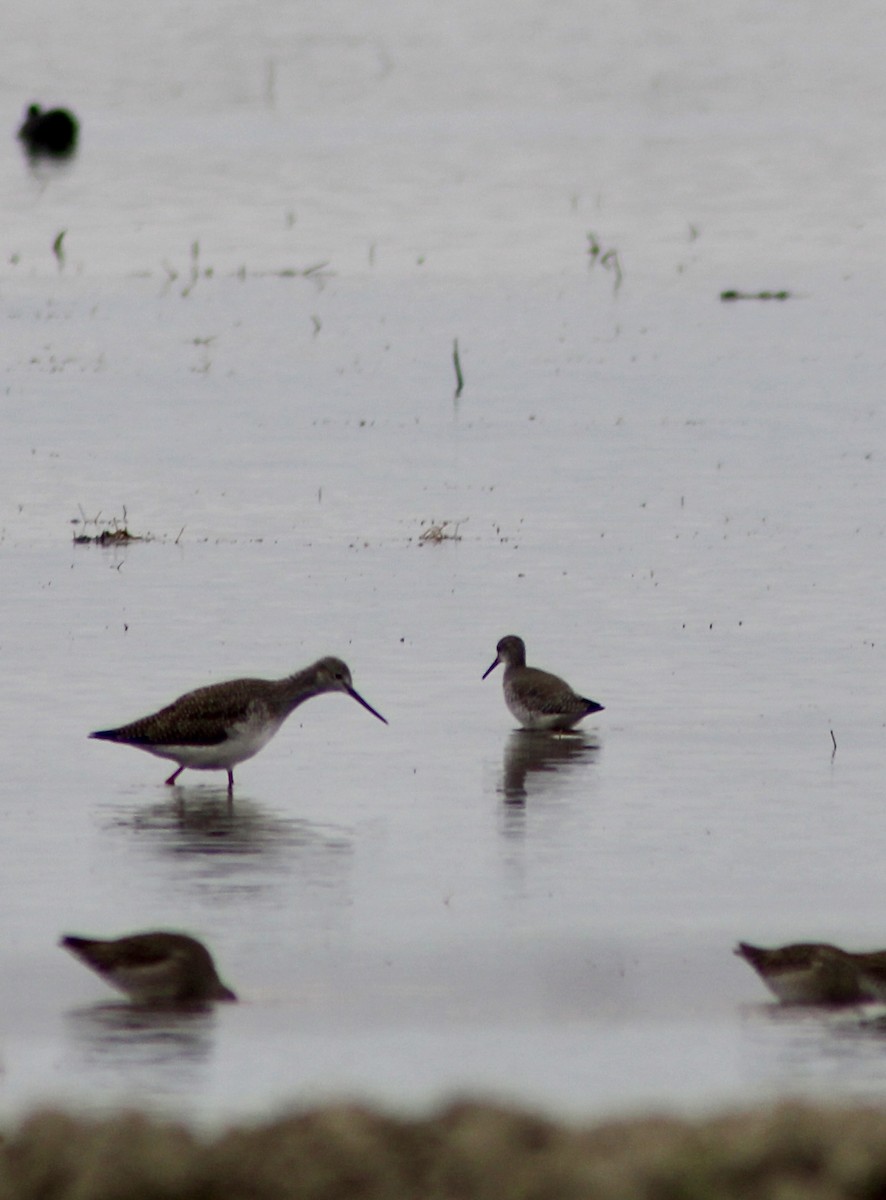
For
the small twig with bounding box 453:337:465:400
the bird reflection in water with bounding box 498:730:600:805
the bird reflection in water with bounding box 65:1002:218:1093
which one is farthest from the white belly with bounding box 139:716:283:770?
the small twig with bounding box 453:337:465:400

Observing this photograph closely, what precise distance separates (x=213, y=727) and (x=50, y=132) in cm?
3706

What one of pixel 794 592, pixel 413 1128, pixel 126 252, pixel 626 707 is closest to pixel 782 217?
pixel 126 252

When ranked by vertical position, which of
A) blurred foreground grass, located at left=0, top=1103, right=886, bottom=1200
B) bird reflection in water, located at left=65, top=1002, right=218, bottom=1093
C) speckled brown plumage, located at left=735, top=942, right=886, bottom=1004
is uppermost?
blurred foreground grass, located at left=0, top=1103, right=886, bottom=1200

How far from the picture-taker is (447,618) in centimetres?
1586

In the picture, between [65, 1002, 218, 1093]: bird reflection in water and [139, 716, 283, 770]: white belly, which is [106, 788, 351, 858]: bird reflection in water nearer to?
[139, 716, 283, 770]: white belly

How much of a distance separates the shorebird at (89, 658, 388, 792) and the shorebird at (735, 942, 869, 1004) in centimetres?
379

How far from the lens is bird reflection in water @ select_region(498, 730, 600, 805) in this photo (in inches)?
491

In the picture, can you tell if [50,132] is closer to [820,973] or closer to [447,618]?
[447,618]

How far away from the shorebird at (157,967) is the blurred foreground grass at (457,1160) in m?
4.28

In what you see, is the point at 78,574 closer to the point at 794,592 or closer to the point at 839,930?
the point at 794,592

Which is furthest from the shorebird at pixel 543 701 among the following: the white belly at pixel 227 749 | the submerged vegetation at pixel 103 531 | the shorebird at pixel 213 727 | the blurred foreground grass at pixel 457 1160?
the blurred foreground grass at pixel 457 1160

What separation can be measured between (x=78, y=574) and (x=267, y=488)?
3.19 metres

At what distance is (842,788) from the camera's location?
12070 mm

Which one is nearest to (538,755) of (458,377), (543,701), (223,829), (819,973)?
(543,701)
